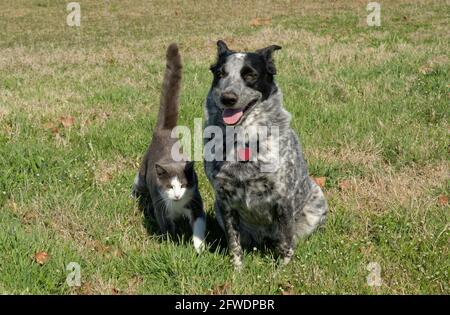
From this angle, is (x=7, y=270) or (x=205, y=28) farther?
(x=205, y=28)

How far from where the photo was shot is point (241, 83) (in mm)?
4656

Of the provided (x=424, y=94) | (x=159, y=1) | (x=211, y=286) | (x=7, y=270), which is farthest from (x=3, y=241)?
(x=159, y=1)

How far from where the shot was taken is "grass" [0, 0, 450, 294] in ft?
15.4

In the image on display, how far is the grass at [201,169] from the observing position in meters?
4.69

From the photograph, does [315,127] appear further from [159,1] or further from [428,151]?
[159,1]

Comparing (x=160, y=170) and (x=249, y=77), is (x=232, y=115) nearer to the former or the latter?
(x=249, y=77)

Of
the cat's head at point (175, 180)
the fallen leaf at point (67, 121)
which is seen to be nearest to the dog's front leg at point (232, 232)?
the cat's head at point (175, 180)

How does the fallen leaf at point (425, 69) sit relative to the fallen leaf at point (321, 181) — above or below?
above

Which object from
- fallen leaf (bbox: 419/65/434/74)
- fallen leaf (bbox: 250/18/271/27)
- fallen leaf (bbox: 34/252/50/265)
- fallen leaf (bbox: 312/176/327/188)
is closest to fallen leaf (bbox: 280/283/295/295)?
fallen leaf (bbox: 34/252/50/265)

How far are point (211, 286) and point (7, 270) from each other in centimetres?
169

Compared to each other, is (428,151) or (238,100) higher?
(238,100)

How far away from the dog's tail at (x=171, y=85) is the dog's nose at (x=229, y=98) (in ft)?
6.72

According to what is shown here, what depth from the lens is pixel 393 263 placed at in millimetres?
4773

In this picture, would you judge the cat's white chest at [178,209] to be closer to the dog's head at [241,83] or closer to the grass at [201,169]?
the grass at [201,169]
